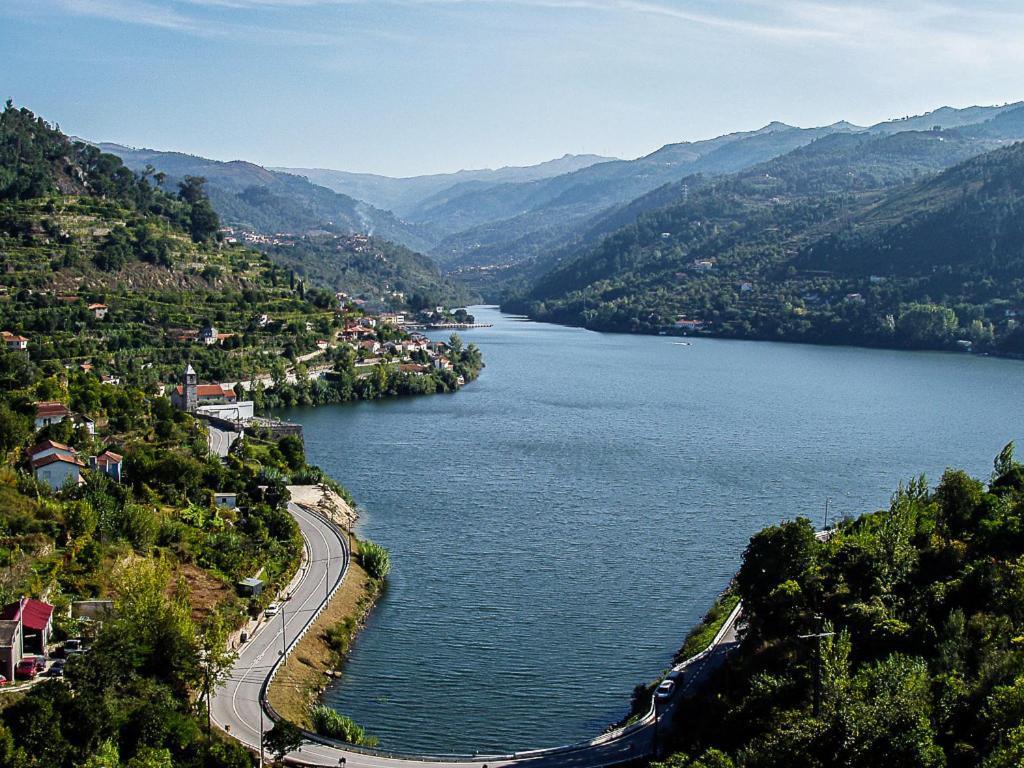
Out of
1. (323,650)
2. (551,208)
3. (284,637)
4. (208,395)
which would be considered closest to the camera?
(284,637)

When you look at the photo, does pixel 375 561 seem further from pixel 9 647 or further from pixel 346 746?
pixel 9 647

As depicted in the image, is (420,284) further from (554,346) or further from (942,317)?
(942,317)

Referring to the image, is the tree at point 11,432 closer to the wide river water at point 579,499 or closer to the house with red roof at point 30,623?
the wide river water at point 579,499

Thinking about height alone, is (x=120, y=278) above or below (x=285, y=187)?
below

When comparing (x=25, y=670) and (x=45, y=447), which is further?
(x=45, y=447)

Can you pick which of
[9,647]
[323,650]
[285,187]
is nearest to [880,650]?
[323,650]

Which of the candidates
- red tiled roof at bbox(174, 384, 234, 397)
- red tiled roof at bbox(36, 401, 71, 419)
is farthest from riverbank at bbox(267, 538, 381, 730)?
red tiled roof at bbox(174, 384, 234, 397)
